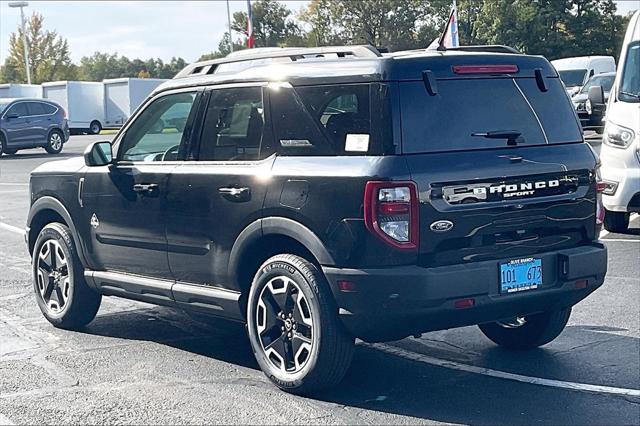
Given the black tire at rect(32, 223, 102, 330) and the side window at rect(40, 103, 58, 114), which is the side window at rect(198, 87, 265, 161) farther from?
the side window at rect(40, 103, 58, 114)

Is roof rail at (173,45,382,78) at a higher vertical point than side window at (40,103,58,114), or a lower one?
higher

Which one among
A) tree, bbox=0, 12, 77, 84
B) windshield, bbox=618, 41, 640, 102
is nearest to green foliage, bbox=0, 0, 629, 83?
tree, bbox=0, 12, 77, 84

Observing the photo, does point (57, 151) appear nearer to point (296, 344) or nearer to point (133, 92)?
point (133, 92)

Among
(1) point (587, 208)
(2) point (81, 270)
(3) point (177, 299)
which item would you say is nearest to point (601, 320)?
(1) point (587, 208)

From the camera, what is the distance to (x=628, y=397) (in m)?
5.76

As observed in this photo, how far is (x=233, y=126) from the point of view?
21.1 ft

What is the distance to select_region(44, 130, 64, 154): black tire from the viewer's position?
3084 cm

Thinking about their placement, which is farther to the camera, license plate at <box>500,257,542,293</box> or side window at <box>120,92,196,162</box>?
side window at <box>120,92,196,162</box>

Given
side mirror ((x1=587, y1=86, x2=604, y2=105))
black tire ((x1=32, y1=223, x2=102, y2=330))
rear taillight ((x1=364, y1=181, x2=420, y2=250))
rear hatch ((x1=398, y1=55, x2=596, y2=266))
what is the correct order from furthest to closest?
side mirror ((x1=587, y1=86, x2=604, y2=105)) → black tire ((x1=32, y1=223, x2=102, y2=330)) → rear hatch ((x1=398, y1=55, x2=596, y2=266)) → rear taillight ((x1=364, y1=181, x2=420, y2=250))

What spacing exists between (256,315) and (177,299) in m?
0.77

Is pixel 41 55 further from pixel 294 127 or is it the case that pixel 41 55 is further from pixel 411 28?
pixel 294 127

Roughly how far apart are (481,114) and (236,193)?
1.51m

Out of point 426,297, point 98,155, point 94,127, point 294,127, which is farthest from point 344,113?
point 94,127

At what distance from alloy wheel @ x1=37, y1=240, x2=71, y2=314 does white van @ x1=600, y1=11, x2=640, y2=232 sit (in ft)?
19.6
